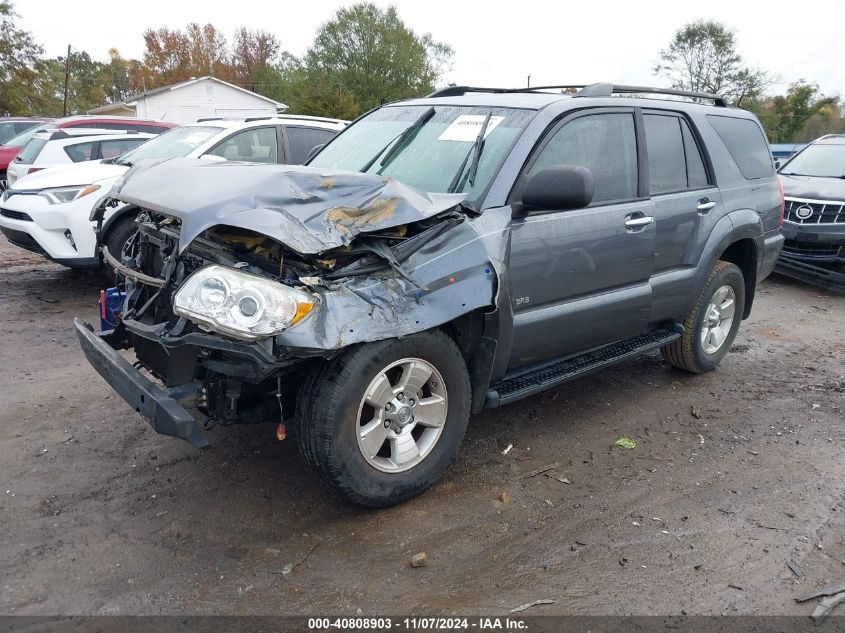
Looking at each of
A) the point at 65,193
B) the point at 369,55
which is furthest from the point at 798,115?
the point at 65,193

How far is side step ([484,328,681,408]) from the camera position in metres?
3.68

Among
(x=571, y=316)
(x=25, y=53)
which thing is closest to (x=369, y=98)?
(x=25, y=53)

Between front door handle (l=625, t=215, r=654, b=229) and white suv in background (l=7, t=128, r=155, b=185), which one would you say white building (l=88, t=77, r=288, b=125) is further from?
front door handle (l=625, t=215, r=654, b=229)

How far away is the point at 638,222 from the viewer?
164 inches

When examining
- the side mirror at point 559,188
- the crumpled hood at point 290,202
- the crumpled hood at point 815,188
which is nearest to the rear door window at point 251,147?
the crumpled hood at point 290,202

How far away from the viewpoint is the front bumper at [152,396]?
2.80m

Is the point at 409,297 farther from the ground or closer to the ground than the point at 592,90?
closer to the ground

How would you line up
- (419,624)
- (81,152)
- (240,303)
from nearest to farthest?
(419,624) < (240,303) < (81,152)

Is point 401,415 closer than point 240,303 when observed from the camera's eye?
No

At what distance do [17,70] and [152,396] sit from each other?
48301 millimetres

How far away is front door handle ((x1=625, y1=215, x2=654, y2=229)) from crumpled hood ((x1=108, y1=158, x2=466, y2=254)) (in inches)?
50.3

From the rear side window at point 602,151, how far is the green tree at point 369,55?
162 feet

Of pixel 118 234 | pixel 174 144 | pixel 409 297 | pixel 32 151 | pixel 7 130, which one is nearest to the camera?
pixel 409 297

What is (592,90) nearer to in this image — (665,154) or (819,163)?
(665,154)
